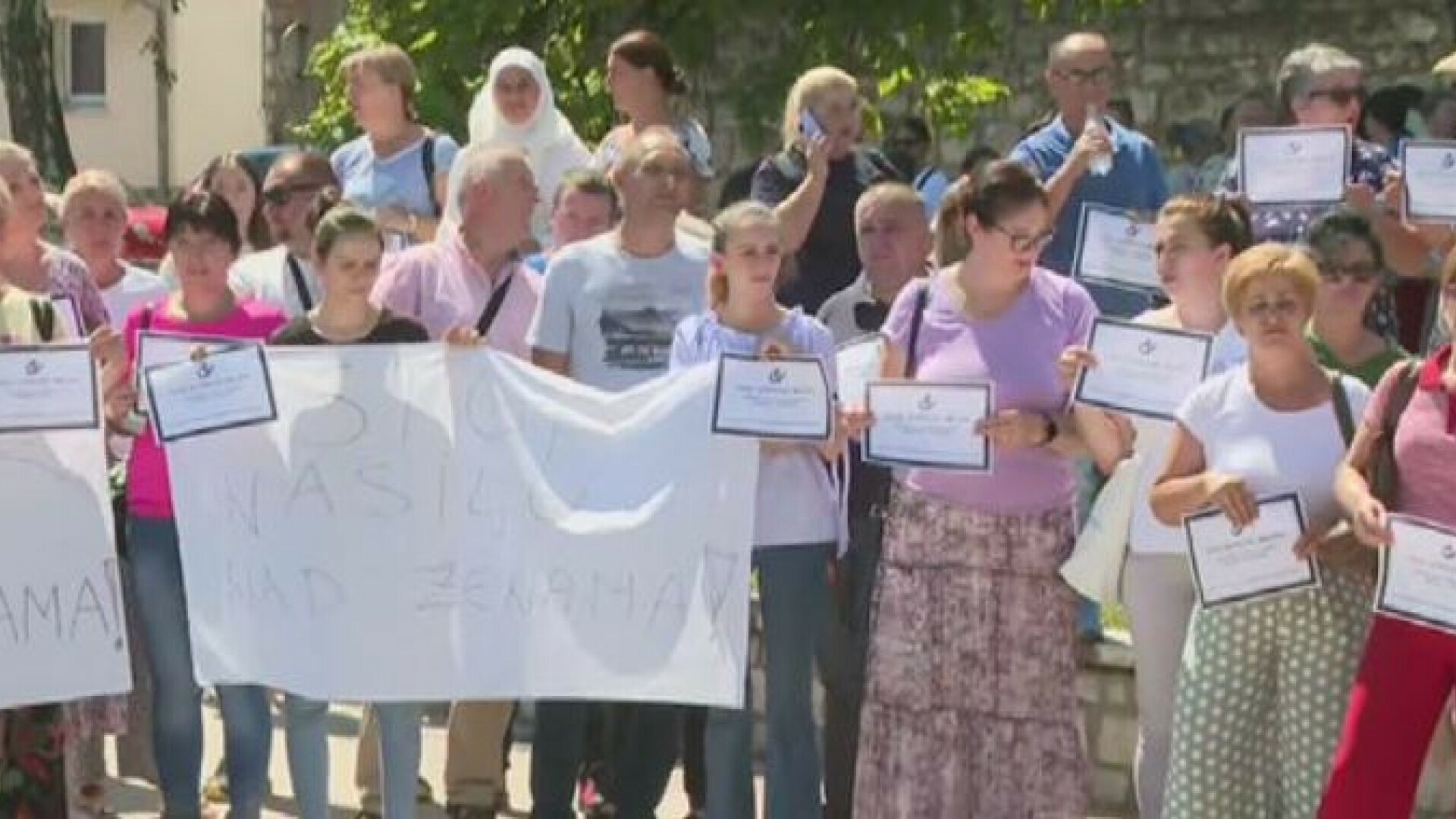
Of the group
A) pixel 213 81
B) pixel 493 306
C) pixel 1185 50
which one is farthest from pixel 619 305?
pixel 213 81

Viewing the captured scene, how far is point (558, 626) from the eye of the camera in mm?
7945

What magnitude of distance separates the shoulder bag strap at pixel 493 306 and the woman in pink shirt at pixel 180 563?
1.90 ft

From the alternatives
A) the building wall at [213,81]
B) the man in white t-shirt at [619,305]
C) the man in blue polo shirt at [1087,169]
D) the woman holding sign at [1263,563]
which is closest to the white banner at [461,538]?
the man in white t-shirt at [619,305]

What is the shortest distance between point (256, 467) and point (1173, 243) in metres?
2.43

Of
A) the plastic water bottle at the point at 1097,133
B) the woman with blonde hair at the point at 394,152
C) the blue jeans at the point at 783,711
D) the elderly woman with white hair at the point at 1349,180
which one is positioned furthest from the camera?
the woman with blonde hair at the point at 394,152

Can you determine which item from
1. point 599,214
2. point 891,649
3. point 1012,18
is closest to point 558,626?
point 891,649

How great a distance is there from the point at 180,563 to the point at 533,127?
2746 millimetres

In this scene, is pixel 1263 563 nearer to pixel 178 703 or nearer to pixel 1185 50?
pixel 178 703

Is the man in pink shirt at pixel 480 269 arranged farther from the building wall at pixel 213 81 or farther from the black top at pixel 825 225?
the building wall at pixel 213 81

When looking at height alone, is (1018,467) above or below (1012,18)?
below

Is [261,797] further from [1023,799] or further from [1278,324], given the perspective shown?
[1278,324]

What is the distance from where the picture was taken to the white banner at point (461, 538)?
7.86 meters

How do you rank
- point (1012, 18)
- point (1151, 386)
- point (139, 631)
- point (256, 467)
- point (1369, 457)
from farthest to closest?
point (1012, 18) → point (139, 631) → point (256, 467) → point (1151, 386) → point (1369, 457)

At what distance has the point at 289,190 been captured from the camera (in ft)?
29.7
